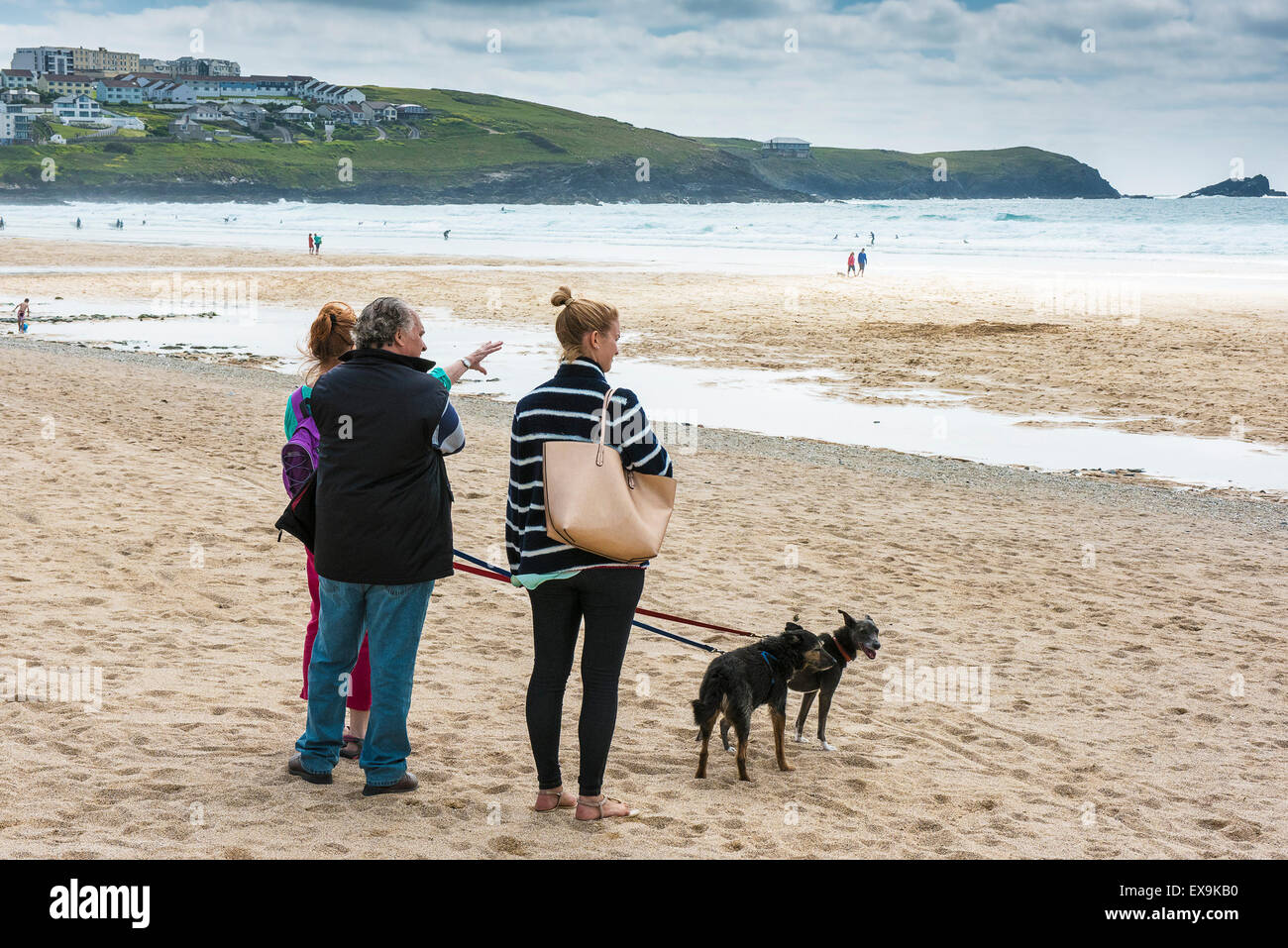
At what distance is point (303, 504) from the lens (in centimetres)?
415

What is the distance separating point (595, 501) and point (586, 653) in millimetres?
642

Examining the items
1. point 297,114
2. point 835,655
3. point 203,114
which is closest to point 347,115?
point 297,114

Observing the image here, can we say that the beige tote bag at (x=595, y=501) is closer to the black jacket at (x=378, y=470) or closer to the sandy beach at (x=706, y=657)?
the black jacket at (x=378, y=470)

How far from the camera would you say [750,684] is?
15.5 feet

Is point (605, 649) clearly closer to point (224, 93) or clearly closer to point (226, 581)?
point (226, 581)

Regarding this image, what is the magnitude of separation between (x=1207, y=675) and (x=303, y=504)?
17.0 feet

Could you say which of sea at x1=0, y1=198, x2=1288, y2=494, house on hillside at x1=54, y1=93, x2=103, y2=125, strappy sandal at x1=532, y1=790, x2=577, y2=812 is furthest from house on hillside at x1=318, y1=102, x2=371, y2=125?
strappy sandal at x1=532, y1=790, x2=577, y2=812

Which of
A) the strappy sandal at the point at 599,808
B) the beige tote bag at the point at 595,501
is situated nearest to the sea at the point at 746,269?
the beige tote bag at the point at 595,501

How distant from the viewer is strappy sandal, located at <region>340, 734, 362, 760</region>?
4.66 meters

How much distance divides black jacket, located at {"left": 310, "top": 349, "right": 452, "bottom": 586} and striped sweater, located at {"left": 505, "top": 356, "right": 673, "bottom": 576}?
0.32m

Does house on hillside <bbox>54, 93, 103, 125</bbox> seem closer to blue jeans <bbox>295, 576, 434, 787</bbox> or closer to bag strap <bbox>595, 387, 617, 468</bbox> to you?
blue jeans <bbox>295, 576, 434, 787</bbox>

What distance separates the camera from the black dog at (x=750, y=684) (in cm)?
466

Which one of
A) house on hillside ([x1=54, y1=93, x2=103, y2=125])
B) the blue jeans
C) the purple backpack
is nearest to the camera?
the blue jeans

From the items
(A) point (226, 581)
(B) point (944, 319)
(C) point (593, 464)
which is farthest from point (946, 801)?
(B) point (944, 319)
